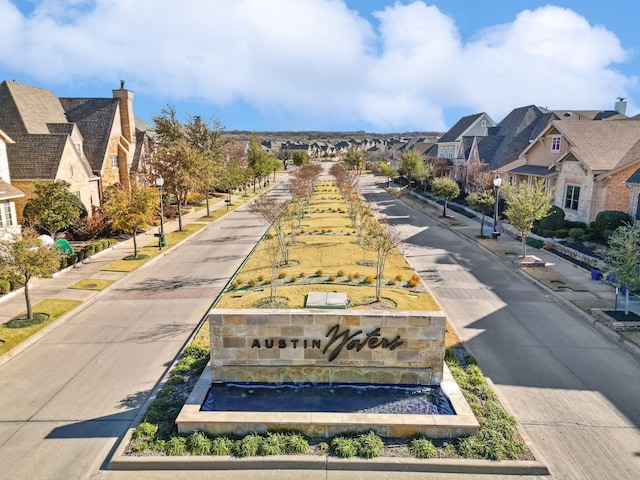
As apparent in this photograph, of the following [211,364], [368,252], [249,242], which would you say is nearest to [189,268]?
[249,242]

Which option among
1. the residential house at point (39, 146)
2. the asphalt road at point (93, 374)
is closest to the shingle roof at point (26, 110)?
the residential house at point (39, 146)

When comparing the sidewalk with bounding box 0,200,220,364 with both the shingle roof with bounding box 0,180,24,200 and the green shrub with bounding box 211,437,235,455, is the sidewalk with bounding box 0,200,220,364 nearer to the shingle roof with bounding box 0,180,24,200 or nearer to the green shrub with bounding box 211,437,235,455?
the shingle roof with bounding box 0,180,24,200

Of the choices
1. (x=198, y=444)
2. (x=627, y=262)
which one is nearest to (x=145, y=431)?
(x=198, y=444)

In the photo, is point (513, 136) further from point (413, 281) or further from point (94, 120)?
point (94, 120)

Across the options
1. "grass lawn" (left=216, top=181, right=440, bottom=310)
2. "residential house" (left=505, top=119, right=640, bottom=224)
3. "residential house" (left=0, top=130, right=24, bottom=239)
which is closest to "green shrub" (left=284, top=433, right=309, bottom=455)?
"grass lawn" (left=216, top=181, right=440, bottom=310)

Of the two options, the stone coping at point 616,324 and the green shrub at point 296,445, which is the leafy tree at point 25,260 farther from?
the stone coping at point 616,324

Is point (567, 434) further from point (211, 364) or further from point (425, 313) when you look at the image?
point (211, 364)
